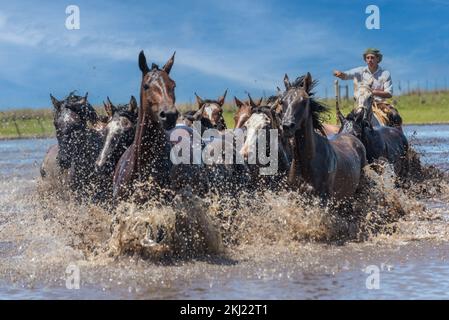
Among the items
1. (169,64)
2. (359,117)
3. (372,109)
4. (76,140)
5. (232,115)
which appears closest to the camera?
(169,64)

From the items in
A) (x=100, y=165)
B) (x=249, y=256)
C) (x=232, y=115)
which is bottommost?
(x=249, y=256)

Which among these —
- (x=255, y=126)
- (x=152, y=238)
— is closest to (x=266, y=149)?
(x=255, y=126)

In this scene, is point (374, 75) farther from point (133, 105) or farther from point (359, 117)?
point (133, 105)

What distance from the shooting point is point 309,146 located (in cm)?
892

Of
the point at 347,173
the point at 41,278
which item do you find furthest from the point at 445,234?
the point at 41,278

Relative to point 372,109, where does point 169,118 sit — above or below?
below

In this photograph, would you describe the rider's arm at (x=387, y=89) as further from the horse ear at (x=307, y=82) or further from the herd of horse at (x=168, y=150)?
the horse ear at (x=307, y=82)

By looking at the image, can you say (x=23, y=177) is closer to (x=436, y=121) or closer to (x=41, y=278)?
(x=41, y=278)

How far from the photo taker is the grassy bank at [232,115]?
45.0 metres

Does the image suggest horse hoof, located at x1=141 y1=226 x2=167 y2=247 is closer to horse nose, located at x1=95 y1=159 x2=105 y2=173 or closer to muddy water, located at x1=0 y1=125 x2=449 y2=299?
muddy water, located at x1=0 y1=125 x2=449 y2=299

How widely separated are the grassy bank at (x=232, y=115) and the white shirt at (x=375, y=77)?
2745 cm

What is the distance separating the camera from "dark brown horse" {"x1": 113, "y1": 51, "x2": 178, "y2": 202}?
7.30 m

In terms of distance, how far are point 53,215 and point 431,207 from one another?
5522 mm

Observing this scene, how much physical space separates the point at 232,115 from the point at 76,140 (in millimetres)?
35104
